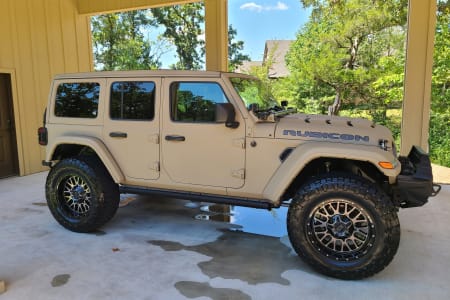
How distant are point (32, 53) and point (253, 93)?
575 centimetres

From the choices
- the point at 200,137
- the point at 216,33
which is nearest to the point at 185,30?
the point at 216,33

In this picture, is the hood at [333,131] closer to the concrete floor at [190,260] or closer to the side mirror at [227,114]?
the side mirror at [227,114]

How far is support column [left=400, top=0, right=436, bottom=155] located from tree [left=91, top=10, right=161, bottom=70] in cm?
935

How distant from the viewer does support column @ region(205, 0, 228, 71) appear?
7.03m

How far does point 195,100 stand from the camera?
11.7ft

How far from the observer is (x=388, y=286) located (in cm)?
284

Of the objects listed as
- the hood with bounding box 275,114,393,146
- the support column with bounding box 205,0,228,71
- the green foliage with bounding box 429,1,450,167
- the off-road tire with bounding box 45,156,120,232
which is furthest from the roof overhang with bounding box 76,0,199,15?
the hood with bounding box 275,114,393,146

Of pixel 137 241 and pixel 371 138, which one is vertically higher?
pixel 371 138

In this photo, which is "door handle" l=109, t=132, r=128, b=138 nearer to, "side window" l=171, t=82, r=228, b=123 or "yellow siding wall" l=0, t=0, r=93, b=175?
"side window" l=171, t=82, r=228, b=123

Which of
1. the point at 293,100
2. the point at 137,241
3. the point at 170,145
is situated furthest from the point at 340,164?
the point at 293,100

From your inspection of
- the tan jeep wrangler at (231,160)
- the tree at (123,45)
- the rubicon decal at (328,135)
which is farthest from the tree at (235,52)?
the rubicon decal at (328,135)

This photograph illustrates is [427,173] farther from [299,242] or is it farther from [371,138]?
[299,242]

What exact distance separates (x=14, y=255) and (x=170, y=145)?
1.85m

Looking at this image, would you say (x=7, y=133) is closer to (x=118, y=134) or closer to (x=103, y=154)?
(x=103, y=154)
